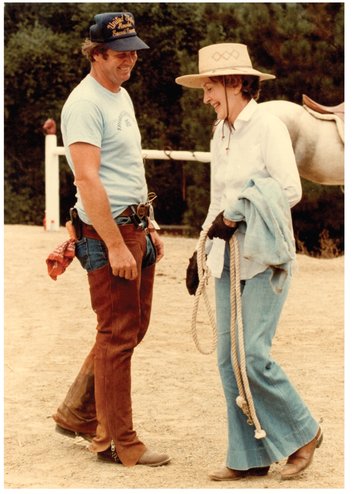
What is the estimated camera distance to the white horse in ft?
35.3

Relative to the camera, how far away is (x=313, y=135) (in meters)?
10.8

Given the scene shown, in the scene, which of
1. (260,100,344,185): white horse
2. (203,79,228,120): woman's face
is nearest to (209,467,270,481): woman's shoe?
(203,79,228,120): woman's face

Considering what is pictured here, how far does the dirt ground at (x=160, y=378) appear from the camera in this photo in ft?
15.3

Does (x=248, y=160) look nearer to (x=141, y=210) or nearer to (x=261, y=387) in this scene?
(x=141, y=210)

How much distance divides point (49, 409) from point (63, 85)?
15082mm

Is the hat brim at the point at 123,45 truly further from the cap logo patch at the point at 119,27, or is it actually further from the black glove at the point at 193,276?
the black glove at the point at 193,276

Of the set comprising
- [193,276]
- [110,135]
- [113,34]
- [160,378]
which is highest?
[113,34]

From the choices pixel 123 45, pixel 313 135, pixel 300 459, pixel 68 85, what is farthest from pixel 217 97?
pixel 68 85

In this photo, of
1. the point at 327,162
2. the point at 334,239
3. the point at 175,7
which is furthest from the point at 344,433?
the point at 175,7

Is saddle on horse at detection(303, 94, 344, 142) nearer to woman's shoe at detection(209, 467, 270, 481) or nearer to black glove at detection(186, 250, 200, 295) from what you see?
black glove at detection(186, 250, 200, 295)

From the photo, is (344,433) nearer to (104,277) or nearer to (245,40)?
(104,277)

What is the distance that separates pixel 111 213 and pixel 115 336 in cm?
53

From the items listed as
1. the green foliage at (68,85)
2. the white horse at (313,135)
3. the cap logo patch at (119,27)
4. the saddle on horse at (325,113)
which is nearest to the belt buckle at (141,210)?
the cap logo patch at (119,27)

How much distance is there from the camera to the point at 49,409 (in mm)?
5840
